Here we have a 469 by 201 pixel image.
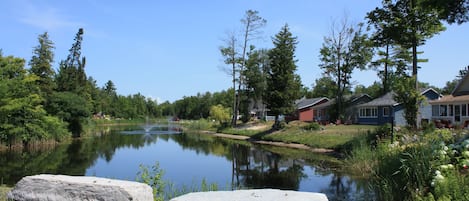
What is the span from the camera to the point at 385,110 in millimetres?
39969

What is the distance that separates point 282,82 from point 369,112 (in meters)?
10.4

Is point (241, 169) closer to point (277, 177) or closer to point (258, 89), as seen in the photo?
point (277, 177)

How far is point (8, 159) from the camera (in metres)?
20.5

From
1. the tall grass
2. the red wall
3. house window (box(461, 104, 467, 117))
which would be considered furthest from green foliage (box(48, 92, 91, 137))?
house window (box(461, 104, 467, 117))

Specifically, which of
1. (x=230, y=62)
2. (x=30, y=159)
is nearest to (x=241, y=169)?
(x=30, y=159)

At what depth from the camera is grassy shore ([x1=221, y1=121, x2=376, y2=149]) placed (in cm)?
2625

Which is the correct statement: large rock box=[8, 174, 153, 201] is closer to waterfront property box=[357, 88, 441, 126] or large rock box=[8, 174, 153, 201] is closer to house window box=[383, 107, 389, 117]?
waterfront property box=[357, 88, 441, 126]

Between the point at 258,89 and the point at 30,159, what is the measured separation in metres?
39.0

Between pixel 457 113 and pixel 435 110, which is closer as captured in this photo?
pixel 457 113

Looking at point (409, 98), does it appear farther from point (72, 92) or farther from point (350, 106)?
point (72, 92)

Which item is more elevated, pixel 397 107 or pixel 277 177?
pixel 397 107

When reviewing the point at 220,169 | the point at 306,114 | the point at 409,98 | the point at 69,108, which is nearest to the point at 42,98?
the point at 69,108

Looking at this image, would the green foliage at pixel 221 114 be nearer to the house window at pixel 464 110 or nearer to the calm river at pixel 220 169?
the calm river at pixel 220 169

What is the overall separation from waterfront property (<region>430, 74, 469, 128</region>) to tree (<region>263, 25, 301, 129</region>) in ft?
44.0
